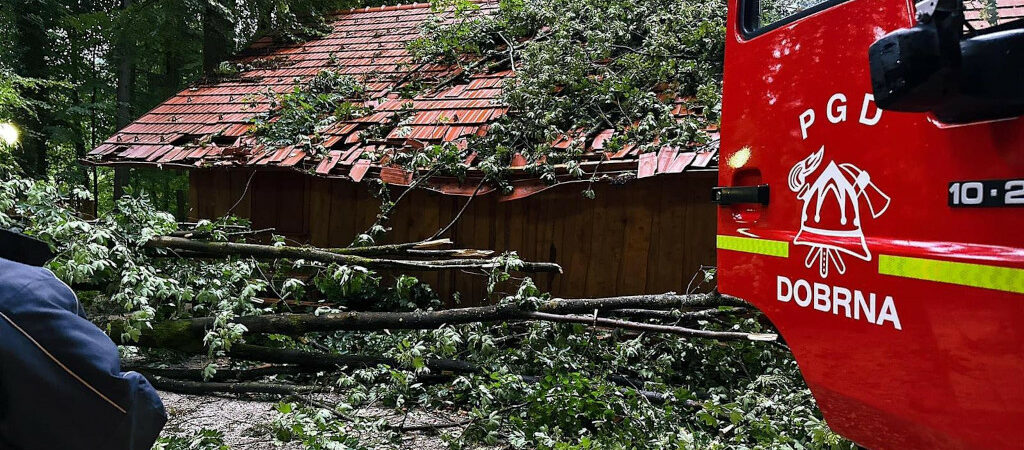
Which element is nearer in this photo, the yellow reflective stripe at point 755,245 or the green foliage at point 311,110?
the yellow reflective stripe at point 755,245

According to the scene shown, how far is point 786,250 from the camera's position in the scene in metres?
2.36

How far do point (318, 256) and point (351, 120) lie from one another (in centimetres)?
337

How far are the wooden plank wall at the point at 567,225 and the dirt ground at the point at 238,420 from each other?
7.67 feet

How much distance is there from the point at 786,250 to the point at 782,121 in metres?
0.48

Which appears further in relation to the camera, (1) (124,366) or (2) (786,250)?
(1) (124,366)

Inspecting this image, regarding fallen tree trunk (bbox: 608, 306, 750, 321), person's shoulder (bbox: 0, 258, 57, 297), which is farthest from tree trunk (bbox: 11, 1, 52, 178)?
person's shoulder (bbox: 0, 258, 57, 297)

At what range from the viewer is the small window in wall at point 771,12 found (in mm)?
2320

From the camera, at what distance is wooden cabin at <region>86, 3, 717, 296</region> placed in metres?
6.16

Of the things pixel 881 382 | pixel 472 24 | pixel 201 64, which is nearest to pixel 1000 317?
pixel 881 382

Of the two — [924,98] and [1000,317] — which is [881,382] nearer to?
[1000,317]

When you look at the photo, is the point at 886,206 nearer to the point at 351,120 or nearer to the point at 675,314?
the point at 675,314

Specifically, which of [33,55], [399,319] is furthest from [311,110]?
[33,55]

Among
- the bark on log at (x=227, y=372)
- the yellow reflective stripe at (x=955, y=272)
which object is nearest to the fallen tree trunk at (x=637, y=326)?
the bark on log at (x=227, y=372)

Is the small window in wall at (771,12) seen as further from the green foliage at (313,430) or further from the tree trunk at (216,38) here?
the tree trunk at (216,38)
